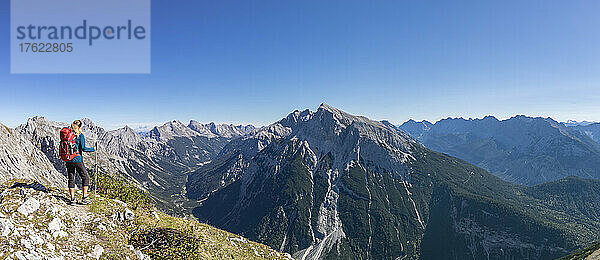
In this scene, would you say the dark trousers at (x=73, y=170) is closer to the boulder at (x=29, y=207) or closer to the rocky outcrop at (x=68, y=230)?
the boulder at (x=29, y=207)

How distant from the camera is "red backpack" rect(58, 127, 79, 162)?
76.0 ft

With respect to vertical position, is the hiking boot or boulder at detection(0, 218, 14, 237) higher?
boulder at detection(0, 218, 14, 237)

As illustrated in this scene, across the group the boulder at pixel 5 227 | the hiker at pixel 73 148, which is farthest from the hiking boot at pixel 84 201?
the boulder at pixel 5 227

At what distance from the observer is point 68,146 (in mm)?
23547

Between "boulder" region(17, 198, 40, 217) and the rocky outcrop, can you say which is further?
"boulder" region(17, 198, 40, 217)

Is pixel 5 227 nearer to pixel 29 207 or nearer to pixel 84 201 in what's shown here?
pixel 29 207

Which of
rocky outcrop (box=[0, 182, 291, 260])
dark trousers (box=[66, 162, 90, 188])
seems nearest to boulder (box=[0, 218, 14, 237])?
rocky outcrop (box=[0, 182, 291, 260])

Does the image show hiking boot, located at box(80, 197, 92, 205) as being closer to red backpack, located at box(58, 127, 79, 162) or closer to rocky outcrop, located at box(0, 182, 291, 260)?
rocky outcrop, located at box(0, 182, 291, 260)

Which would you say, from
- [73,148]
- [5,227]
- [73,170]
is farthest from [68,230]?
[73,148]

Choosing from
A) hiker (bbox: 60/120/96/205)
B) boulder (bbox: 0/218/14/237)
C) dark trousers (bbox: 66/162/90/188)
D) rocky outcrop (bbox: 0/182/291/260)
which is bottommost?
rocky outcrop (bbox: 0/182/291/260)

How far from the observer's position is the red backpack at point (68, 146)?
912 inches

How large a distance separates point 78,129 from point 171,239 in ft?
55.3

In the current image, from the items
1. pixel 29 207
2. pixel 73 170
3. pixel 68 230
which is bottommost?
pixel 68 230

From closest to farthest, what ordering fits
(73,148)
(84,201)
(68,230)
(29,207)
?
(73,148)
(29,207)
(68,230)
(84,201)
